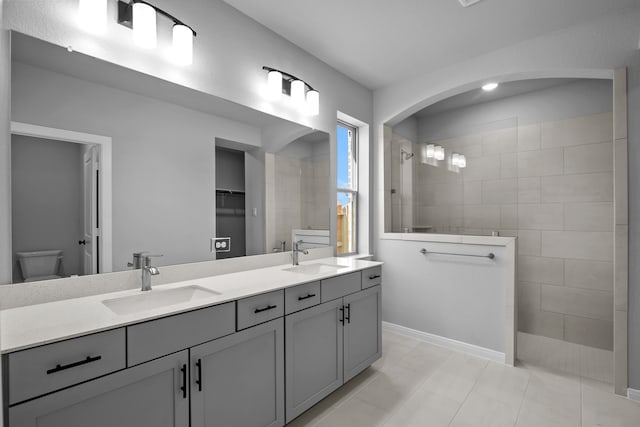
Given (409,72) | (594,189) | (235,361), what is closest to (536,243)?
(594,189)

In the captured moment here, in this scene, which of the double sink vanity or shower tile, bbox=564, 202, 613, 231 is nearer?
the double sink vanity

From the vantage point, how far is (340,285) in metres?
2.03

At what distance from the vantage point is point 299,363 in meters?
1.73

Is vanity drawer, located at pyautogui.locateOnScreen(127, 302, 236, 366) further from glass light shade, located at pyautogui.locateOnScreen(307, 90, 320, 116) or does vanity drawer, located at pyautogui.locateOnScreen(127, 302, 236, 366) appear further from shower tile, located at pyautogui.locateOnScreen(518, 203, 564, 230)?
shower tile, located at pyautogui.locateOnScreen(518, 203, 564, 230)

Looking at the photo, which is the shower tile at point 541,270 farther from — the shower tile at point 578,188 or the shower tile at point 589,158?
the shower tile at point 589,158

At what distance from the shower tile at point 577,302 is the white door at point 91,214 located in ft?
12.3

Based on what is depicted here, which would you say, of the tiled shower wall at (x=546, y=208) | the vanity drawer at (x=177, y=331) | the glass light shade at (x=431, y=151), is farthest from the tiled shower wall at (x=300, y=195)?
the glass light shade at (x=431, y=151)

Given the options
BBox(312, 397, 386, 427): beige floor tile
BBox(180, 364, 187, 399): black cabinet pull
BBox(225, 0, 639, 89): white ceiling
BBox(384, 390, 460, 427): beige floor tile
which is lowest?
BBox(384, 390, 460, 427): beige floor tile

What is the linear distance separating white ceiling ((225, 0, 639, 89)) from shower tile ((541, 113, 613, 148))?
112 cm

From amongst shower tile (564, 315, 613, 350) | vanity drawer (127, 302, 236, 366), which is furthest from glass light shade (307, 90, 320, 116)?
shower tile (564, 315, 613, 350)

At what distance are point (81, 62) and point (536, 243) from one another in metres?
3.86

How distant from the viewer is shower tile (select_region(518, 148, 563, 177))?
3.06 metres

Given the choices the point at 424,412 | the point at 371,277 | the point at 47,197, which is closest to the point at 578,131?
the point at 371,277

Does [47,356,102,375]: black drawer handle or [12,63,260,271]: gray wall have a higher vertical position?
[12,63,260,271]: gray wall
